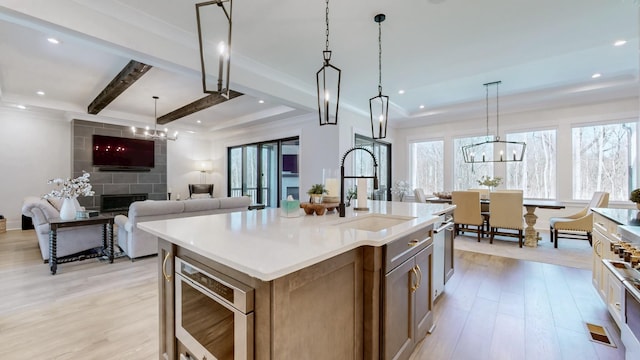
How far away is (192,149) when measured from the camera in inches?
328

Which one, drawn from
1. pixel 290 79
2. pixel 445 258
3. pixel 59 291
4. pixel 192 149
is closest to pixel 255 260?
pixel 445 258

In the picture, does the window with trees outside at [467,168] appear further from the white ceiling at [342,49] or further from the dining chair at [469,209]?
the dining chair at [469,209]

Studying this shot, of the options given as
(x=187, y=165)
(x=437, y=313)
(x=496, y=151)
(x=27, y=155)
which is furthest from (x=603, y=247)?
(x=27, y=155)

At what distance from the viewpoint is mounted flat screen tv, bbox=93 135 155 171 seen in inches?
252

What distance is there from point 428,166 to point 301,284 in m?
6.99

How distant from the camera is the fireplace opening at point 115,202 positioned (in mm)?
6418

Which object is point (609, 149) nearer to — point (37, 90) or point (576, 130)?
point (576, 130)

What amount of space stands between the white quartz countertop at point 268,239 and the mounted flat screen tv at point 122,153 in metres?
6.37

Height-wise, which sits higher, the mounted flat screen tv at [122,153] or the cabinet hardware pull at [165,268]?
the mounted flat screen tv at [122,153]

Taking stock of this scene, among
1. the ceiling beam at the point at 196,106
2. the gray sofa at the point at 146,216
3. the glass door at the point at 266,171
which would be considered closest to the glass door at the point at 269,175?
the glass door at the point at 266,171

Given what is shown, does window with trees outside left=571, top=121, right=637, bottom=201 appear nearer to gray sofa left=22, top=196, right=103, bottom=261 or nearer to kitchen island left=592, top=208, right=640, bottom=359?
kitchen island left=592, top=208, right=640, bottom=359

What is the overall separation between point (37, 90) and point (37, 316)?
486 centimetres

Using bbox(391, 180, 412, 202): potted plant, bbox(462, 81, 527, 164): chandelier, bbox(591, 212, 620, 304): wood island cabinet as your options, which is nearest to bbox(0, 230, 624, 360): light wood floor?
bbox(591, 212, 620, 304): wood island cabinet

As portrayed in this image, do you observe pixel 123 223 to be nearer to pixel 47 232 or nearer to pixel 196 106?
pixel 47 232
